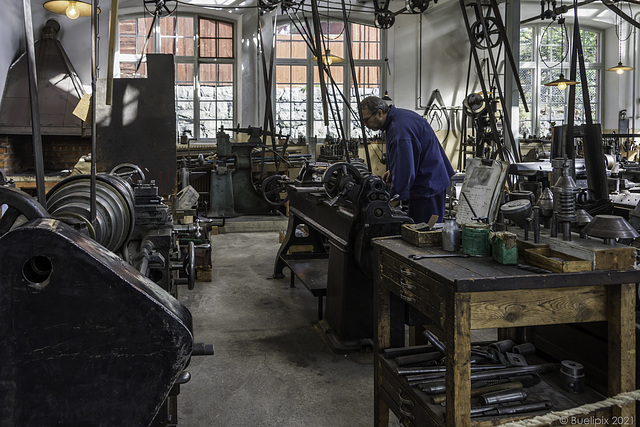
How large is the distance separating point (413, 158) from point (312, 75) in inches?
306

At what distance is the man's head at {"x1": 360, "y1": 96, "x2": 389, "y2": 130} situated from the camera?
11.6ft

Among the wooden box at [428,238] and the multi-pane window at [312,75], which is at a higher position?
the multi-pane window at [312,75]

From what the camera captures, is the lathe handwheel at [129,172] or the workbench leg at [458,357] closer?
the workbench leg at [458,357]

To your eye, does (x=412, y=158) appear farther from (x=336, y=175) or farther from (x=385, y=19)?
(x=385, y=19)

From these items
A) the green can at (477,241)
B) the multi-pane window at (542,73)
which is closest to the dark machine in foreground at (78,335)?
the green can at (477,241)

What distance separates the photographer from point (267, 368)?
2.86 meters

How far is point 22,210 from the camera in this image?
0.74m

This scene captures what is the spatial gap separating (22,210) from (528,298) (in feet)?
3.95

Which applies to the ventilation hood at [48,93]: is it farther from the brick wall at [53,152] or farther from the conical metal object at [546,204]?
the conical metal object at [546,204]

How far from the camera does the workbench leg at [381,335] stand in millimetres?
1986

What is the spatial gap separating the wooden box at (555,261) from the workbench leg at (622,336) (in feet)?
0.38

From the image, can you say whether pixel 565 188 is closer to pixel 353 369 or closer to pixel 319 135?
pixel 353 369

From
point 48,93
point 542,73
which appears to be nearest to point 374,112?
point 48,93

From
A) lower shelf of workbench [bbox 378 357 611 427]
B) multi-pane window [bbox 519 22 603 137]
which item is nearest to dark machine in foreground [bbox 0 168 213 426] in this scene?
lower shelf of workbench [bbox 378 357 611 427]
